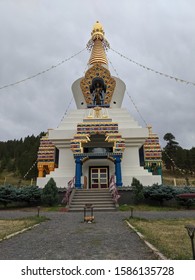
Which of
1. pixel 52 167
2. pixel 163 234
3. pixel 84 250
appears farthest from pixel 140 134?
pixel 84 250

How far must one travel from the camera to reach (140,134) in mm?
22969

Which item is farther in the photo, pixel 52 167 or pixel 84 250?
pixel 52 167

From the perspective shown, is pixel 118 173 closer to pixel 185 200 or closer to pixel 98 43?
pixel 185 200

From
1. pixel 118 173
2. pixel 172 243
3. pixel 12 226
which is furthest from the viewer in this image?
pixel 118 173

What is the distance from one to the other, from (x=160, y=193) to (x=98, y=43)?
26.9 meters

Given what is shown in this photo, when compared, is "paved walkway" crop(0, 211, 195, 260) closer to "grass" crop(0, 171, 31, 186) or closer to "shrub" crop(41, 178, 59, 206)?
"shrub" crop(41, 178, 59, 206)

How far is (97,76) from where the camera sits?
29.4m

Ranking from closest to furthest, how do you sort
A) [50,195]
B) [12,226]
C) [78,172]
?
1. [12,226]
2. [50,195]
3. [78,172]

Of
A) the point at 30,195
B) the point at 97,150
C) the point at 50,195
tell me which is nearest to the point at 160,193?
the point at 97,150

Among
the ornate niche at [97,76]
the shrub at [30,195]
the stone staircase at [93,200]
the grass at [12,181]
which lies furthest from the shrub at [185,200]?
the grass at [12,181]

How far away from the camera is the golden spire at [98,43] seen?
32.7 m

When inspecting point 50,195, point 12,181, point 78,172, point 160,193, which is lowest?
point 50,195
